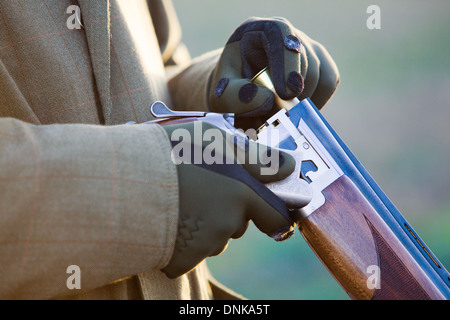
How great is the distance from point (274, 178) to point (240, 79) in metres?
0.23

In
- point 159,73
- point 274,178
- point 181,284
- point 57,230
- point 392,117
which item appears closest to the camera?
point 57,230

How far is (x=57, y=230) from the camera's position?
1.75 ft

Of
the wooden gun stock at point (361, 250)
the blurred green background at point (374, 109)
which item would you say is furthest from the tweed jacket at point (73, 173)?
the blurred green background at point (374, 109)

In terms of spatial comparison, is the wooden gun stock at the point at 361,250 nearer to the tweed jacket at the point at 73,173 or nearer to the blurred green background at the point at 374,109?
the tweed jacket at the point at 73,173

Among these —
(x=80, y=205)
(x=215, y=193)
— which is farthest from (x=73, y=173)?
→ (x=215, y=193)

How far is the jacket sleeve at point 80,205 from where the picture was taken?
1.70 ft

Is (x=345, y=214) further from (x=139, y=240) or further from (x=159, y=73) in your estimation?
(x=159, y=73)

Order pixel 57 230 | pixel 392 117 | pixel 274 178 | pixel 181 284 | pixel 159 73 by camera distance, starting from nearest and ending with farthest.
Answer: pixel 57 230 < pixel 274 178 < pixel 181 284 < pixel 159 73 < pixel 392 117

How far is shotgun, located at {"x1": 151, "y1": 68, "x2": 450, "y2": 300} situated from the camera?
682mm

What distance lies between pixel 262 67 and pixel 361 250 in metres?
0.37

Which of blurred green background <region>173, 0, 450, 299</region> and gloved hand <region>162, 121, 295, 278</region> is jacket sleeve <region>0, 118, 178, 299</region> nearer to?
gloved hand <region>162, 121, 295, 278</region>

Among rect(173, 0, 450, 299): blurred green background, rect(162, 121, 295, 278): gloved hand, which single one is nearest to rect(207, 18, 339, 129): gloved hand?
rect(162, 121, 295, 278): gloved hand
